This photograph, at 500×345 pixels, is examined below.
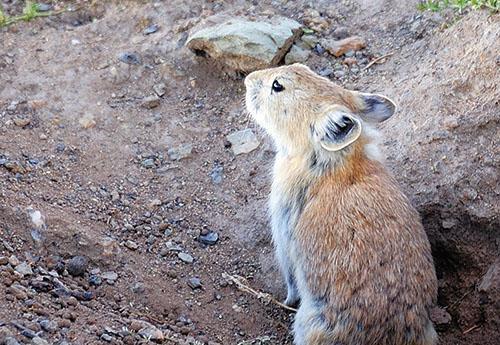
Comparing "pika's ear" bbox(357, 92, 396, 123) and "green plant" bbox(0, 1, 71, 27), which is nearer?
"pika's ear" bbox(357, 92, 396, 123)

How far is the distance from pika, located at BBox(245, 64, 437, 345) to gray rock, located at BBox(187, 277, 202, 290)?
766mm

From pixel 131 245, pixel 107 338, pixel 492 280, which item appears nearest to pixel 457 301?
pixel 492 280

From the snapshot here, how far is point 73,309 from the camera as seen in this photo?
641 centimetres

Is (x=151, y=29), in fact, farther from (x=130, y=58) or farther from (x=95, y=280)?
(x=95, y=280)

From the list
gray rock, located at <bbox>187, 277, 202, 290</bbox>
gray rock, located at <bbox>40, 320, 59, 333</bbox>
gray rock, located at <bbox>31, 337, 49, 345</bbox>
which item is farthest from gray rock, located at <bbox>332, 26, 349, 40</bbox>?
gray rock, located at <bbox>31, 337, 49, 345</bbox>

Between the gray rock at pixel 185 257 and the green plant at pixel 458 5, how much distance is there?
3581mm

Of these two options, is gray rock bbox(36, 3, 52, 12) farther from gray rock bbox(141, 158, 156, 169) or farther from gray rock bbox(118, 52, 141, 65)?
gray rock bbox(141, 158, 156, 169)

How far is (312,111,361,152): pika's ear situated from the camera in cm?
668

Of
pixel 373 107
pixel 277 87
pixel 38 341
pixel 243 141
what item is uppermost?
pixel 373 107

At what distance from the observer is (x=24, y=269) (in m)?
6.60

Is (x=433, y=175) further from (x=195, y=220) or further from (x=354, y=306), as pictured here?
(x=195, y=220)

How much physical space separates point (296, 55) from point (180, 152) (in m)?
1.72

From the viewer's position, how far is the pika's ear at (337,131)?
6.68 metres

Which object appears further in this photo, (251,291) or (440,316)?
(251,291)
